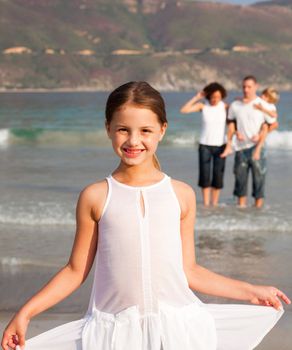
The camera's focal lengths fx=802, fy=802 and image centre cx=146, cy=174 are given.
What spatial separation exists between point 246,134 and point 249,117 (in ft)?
0.66

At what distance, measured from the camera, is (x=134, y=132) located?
Result: 88.4 inches

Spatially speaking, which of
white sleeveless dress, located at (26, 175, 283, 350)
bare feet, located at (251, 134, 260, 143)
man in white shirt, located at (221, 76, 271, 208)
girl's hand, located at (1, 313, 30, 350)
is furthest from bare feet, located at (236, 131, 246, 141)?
girl's hand, located at (1, 313, 30, 350)

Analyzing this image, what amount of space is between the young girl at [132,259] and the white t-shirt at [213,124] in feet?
22.8

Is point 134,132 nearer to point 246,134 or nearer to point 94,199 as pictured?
point 94,199

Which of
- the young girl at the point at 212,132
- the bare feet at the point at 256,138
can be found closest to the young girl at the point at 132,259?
the bare feet at the point at 256,138

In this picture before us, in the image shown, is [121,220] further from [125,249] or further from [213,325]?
[213,325]

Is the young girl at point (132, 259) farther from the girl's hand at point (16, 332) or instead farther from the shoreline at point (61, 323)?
the shoreline at point (61, 323)

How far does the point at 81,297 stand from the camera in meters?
5.18

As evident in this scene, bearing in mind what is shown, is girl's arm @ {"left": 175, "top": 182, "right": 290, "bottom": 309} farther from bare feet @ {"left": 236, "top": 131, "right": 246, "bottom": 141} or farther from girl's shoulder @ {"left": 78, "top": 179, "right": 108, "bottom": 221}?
bare feet @ {"left": 236, "top": 131, "right": 246, "bottom": 141}

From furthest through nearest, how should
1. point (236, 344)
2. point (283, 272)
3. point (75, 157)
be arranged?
point (75, 157) < point (283, 272) < point (236, 344)

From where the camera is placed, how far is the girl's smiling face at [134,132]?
2.23m

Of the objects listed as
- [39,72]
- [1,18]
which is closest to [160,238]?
[39,72]

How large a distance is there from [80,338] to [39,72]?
152488 millimetres

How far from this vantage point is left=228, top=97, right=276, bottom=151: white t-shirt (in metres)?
8.85
